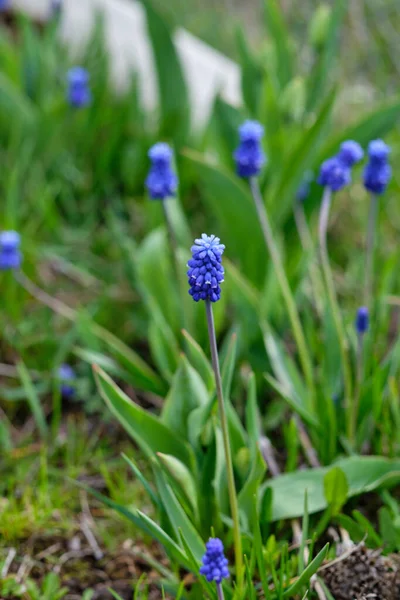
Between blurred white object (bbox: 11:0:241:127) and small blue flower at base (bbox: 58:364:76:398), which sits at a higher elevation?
blurred white object (bbox: 11:0:241:127)

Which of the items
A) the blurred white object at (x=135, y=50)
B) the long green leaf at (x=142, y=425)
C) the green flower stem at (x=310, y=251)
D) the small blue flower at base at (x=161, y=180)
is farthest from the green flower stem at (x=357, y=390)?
the blurred white object at (x=135, y=50)

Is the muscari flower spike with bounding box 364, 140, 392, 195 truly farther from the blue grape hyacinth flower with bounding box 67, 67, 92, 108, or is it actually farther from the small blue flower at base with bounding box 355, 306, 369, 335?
the blue grape hyacinth flower with bounding box 67, 67, 92, 108

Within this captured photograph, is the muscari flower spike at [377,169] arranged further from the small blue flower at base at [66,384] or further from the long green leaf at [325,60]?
the small blue flower at base at [66,384]

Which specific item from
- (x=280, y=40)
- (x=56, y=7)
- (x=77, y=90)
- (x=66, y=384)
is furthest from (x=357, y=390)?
(x=56, y=7)

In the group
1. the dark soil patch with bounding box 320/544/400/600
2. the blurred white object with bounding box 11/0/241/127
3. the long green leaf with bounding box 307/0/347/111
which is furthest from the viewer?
the blurred white object with bounding box 11/0/241/127

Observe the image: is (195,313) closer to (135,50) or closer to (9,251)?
(9,251)

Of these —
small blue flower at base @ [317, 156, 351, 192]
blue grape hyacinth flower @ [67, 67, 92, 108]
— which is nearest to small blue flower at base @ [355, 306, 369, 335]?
small blue flower at base @ [317, 156, 351, 192]

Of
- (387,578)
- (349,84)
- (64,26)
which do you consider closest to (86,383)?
(387,578)

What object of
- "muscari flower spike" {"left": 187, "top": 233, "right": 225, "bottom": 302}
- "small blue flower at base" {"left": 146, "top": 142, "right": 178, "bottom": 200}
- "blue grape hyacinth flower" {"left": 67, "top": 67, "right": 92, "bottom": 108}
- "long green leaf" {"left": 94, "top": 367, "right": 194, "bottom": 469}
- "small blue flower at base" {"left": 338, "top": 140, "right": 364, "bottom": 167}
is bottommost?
"long green leaf" {"left": 94, "top": 367, "right": 194, "bottom": 469}
